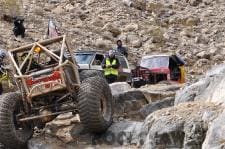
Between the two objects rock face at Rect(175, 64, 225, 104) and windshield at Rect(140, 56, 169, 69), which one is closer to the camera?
rock face at Rect(175, 64, 225, 104)

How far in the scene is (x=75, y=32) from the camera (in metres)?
30.5

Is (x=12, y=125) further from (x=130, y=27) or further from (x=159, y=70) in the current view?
(x=130, y=27)

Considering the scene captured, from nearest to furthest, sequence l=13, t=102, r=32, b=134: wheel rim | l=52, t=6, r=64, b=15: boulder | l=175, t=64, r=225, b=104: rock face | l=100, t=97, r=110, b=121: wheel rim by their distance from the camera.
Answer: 1. l=175, t=64, r=225, b=104: rock face
2. l=13, t=102, r=32, b=134: wheel rim
3. l=100, t=97, r=110, b=121: wheel rim
4. l=52, t=6, r=64, b=15: boulder

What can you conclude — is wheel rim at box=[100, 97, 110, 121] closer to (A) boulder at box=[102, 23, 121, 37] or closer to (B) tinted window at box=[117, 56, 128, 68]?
(B) tinted window at box=[117, 56, 128, 68]

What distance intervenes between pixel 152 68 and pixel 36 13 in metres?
10.9

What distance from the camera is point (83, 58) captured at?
827 inches

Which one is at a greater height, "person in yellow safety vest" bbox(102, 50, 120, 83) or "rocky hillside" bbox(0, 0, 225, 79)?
"person in yellow safety vest" bbox(102, 50, 120, 83)

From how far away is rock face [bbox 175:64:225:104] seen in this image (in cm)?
1085

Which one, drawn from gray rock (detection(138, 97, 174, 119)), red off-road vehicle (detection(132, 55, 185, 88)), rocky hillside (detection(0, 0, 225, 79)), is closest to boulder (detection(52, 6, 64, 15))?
rocky hillside (detection(0, 0, 225, 79))

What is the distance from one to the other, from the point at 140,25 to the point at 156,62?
11.6 meters

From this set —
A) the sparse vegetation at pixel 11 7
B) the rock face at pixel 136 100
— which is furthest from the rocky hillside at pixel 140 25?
the rock face at pixel 136 100

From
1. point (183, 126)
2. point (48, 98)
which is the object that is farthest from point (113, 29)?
point (183, 126)

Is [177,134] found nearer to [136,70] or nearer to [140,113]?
[140,113]

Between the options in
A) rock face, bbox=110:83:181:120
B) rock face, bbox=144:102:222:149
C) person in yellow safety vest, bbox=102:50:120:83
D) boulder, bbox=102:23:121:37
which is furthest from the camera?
boulder, bbox=102:23:121:37
